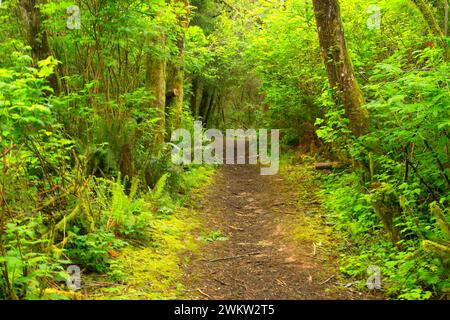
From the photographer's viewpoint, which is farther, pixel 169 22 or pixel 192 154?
pixel 192 154

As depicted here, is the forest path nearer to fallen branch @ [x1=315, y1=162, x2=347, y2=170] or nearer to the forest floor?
the forest floor

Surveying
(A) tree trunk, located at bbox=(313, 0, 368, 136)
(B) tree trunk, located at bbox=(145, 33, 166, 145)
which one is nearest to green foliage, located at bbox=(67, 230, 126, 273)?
(A) tree trunk, located at bbox=(313, 0, 368, 136)

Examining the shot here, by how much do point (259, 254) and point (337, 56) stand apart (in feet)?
13.9

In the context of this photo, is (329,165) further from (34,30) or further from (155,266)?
(34,30)

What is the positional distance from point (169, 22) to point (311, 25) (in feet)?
16.0

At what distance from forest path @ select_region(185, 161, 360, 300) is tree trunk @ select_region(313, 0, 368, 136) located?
8.31ft

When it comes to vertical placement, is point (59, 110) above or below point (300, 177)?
above

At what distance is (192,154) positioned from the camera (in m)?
14.2

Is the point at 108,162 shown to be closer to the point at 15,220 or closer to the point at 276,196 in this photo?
the point at 15,220

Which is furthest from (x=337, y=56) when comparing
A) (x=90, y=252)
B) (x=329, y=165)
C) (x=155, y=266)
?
(x=90, y=252)

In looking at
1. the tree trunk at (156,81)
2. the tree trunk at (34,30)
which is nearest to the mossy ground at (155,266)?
the tree trunk at (156,81)

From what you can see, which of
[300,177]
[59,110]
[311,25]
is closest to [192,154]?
[300,177]

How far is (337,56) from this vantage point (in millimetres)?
8367

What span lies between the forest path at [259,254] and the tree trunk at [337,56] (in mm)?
2532
